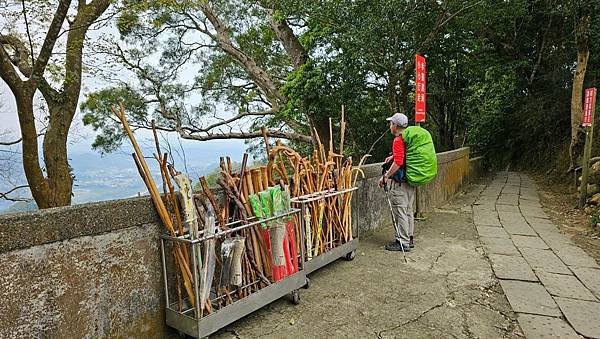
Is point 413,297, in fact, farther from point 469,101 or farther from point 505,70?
point 469,101

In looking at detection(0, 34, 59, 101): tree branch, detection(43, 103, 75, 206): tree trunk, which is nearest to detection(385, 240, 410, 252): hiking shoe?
detection(43, 103, 75, 206): tree trunk

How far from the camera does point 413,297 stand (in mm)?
2908

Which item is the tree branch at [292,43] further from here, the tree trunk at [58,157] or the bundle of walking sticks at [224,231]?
the bundle of walking sticks at [224,231]

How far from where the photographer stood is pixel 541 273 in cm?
345

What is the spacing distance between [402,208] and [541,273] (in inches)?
53.6

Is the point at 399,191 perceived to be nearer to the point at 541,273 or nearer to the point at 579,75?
the point at 541,273

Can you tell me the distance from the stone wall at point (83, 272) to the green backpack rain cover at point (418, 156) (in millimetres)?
2598

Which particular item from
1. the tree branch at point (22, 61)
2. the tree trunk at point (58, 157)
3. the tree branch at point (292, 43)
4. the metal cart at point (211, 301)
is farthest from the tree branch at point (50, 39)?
the tree branch at point (292, 43)

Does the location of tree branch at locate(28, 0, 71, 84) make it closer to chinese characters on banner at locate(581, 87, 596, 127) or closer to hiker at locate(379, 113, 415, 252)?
hiker at locate(379, 113, 415, 252)

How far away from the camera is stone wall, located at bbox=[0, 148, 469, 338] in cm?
168

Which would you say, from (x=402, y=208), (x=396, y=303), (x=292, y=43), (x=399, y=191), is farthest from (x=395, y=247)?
(x=292, y=43)

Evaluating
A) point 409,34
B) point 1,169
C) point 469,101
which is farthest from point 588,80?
point 1,169

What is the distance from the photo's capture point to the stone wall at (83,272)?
168cm

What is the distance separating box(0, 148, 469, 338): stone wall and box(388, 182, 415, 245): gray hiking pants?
2562 millimetres
